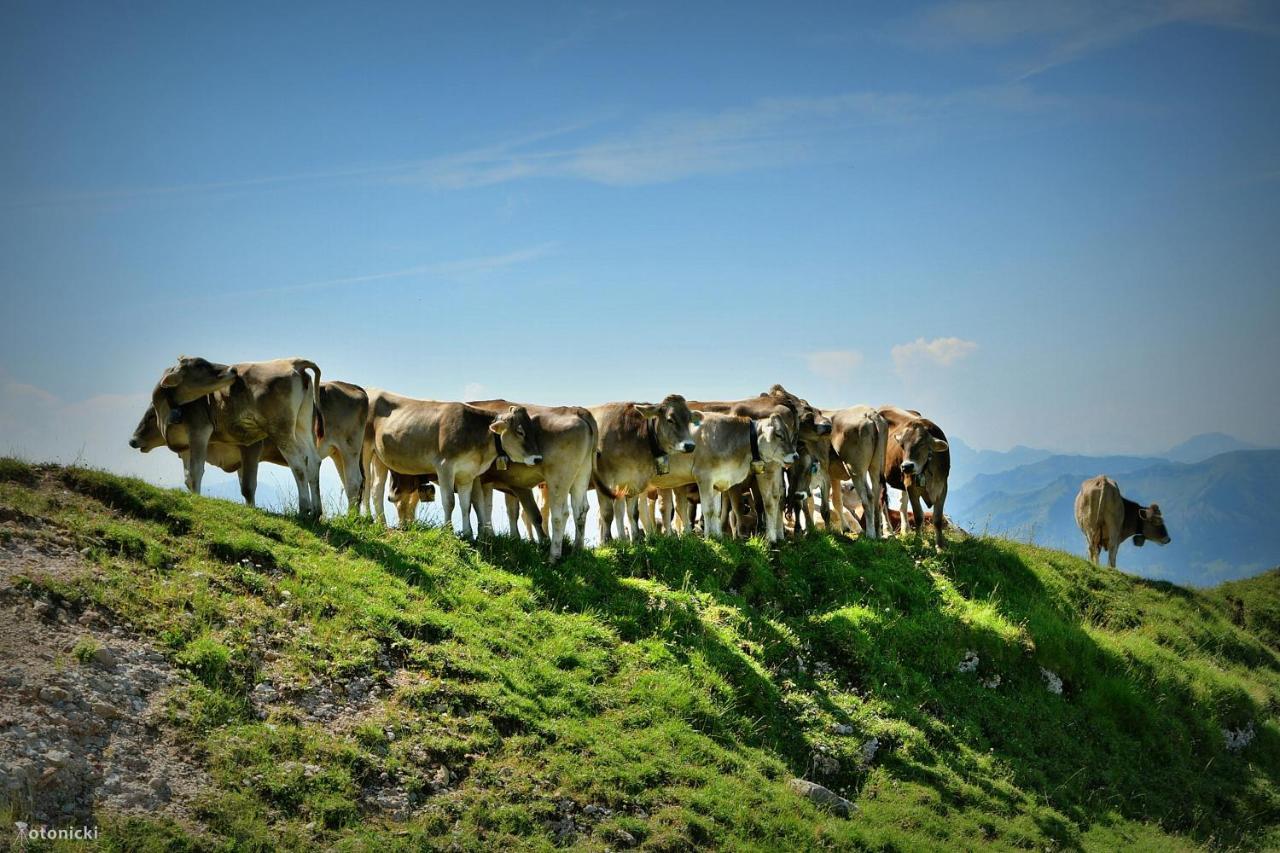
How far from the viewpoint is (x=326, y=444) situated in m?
21.5

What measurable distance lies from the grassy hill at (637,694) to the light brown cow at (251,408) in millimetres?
1588

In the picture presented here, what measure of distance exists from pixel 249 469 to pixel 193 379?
2.28m

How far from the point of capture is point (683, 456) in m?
23.4

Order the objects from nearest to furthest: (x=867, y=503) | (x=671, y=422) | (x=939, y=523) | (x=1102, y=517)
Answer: (x=671, y=422) → (x=939, y=523) → (x=867, y=503) → (x=1102, y=517)

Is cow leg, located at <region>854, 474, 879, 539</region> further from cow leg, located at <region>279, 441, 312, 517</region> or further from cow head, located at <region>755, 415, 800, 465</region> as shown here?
cow leg, located at <region>279, 441, 312, 517</region>

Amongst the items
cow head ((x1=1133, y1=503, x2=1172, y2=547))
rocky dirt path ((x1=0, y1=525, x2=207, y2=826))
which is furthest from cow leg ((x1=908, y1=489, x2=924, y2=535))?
rocky dirt path ((x1=0, y1=525, x2=207, y2=826))

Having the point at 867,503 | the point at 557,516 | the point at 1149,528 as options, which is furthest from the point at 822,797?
the point at 1149,528

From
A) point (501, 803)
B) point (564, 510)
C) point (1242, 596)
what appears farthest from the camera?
point (1242, 596)

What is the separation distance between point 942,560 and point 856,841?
995cm

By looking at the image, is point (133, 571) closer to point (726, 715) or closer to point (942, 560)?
point (726, 715)

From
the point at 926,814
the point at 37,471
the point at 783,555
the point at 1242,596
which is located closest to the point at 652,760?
the point at 926,814

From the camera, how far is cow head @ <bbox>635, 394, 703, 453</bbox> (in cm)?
2258

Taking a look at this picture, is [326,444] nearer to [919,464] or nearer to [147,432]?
[147,432]

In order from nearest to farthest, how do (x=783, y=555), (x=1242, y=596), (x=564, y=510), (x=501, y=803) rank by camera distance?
(x=501, y=803) < (x=564, y=510) < (x=783, y=555) < (x=1242, y=596)
